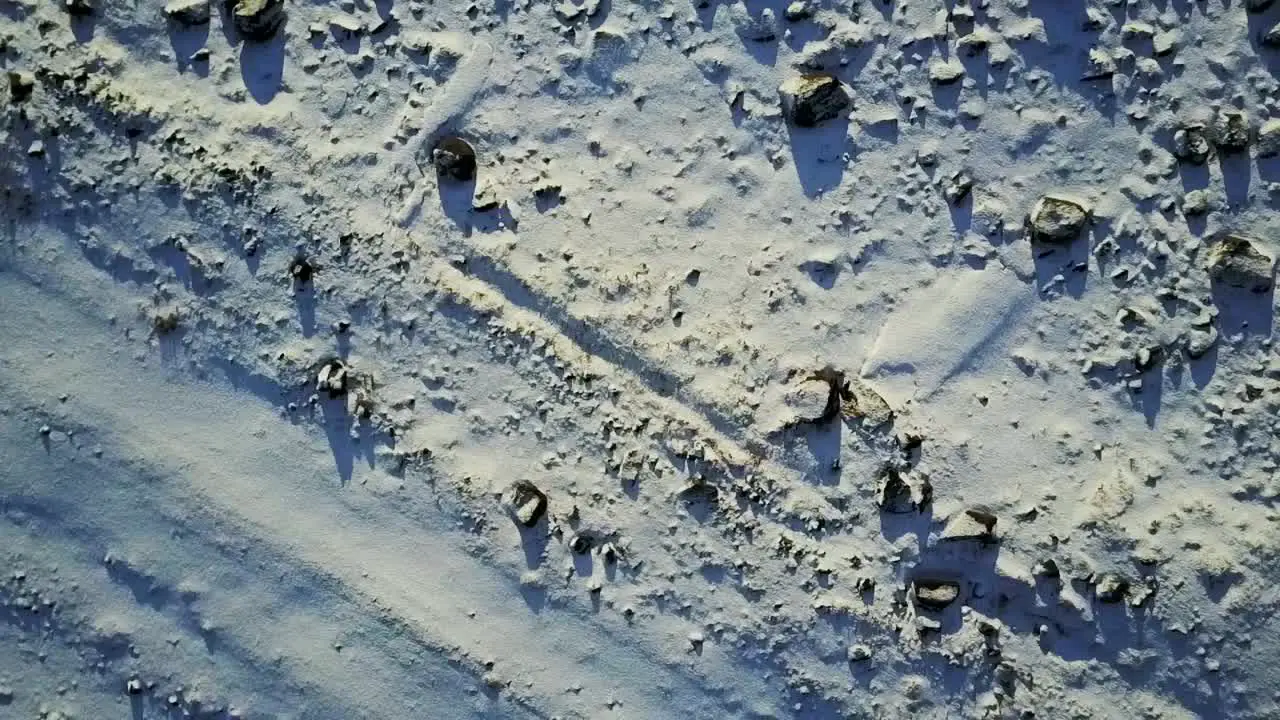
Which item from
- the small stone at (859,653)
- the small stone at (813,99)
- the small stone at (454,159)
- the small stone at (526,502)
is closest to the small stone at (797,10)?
the small stone at (813,99)

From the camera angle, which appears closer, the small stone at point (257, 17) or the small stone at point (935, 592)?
the small stone at point (935, 592)

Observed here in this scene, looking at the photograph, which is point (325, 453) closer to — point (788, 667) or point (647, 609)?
point (647, 609)

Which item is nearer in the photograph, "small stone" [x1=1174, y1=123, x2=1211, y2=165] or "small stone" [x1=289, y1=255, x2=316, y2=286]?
"small stone" [x1=1174, y1=123, x2=1211, y2=165]

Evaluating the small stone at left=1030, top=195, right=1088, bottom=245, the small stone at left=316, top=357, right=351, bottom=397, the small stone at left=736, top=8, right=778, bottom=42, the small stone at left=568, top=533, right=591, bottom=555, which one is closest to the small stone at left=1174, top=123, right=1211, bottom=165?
the small stone at left=1030, top=195, right=1088, bottom=245

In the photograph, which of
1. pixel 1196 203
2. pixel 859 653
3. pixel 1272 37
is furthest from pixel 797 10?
pixel 859 653

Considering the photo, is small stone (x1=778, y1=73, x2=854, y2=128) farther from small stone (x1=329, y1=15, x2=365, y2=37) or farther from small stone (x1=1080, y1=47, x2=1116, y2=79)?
small stone (x1=329, y1=15, x2=365, y2=37)

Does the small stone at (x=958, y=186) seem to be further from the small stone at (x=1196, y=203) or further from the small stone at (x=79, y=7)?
the small stone at (x=79, y=7)
